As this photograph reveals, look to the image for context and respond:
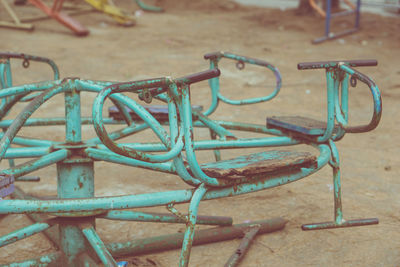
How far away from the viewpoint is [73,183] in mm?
2650

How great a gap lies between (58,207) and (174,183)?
1777 mm

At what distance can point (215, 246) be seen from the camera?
116 inches

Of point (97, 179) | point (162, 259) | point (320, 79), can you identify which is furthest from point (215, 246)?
point (320, 79)

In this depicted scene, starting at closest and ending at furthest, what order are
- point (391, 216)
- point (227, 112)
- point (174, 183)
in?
point (391, 216)
point (174, 183)
point (227, 112)

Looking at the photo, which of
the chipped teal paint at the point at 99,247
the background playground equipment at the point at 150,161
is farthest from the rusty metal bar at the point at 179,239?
the chipped teal paint at the point at 99,247

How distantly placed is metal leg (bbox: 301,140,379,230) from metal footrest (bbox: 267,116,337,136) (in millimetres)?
93

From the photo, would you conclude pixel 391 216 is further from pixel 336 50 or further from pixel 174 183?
pixel 336 50

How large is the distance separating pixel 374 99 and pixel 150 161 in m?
1.09

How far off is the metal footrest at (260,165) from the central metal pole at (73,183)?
0.53m

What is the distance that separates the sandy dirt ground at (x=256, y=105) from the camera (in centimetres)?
295

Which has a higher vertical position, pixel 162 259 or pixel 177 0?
pixel 177 0

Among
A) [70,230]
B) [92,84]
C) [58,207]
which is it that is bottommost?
Answer: [70,230]

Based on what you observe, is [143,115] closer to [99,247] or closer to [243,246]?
[99,247]

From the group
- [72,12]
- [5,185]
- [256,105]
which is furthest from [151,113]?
[72,12]
